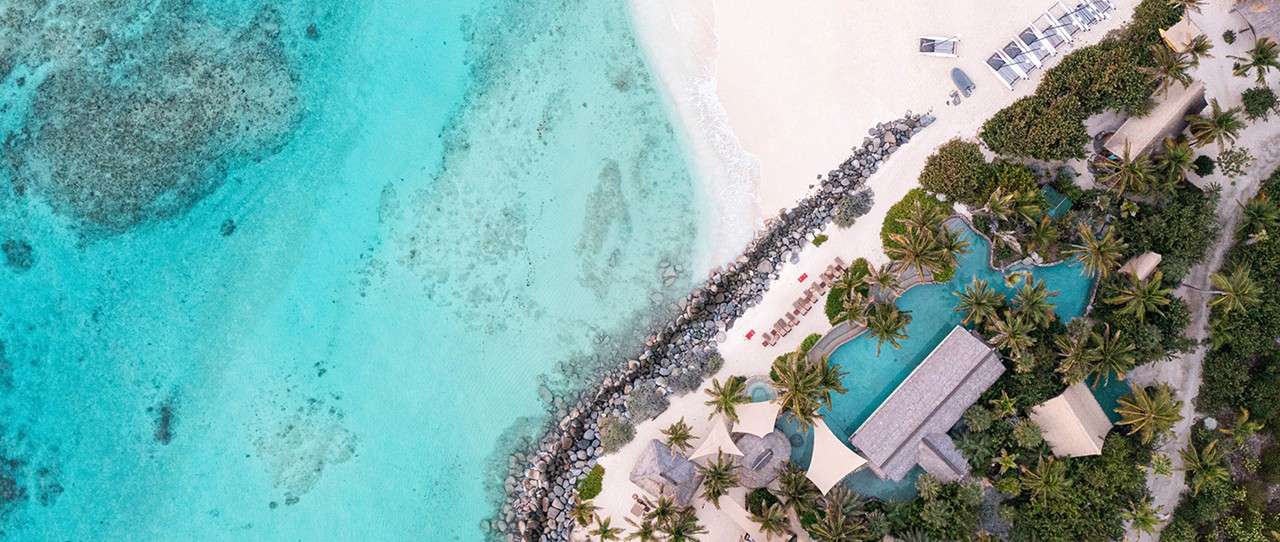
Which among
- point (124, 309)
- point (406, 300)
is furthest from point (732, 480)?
point (124, 309)

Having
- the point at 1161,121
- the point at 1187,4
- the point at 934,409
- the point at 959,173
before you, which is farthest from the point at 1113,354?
the point at 1187,4

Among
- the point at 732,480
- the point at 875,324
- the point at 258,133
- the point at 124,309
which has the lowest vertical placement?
the point at 732,480

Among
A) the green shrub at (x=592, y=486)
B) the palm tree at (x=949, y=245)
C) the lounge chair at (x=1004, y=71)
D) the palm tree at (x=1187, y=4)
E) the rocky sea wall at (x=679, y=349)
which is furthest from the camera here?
the rocky sea wall at (x=679, y=349)

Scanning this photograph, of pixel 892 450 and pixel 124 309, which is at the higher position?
pixel 124 309

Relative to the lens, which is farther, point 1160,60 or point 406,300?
point 406,300

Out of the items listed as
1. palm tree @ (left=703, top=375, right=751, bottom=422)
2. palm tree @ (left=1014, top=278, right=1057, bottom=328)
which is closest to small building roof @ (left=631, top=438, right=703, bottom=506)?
palm tree @ (left=703, top=375, right=751, bottom=422)

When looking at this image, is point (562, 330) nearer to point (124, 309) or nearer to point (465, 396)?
point (465, 396)

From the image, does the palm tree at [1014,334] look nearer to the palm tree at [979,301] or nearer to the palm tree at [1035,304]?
the palm tree at [1035,304]

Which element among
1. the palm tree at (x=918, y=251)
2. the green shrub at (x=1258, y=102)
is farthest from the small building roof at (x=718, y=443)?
the green shrub at (x=1258, y=102)
